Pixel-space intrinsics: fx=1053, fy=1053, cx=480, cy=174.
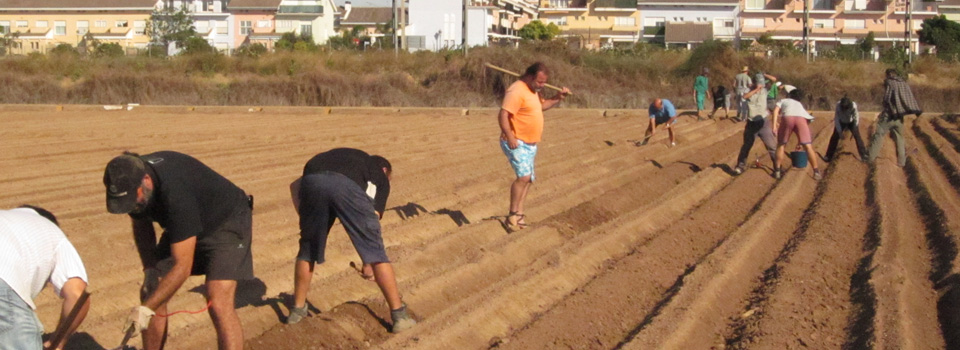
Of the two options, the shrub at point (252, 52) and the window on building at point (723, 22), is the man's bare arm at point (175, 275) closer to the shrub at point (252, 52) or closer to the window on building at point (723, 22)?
the shrub at point (252, 52)

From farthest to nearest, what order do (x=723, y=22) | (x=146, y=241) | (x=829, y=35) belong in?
(x=723, y=22), (x=829, y=35), (x=146, y=241)

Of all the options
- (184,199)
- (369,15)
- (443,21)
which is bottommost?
(184,199)

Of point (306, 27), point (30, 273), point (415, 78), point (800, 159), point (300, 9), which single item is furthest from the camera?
point (300, 9)

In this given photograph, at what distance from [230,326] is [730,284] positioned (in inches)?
163

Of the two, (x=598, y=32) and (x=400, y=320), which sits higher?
(x=598, y=32)

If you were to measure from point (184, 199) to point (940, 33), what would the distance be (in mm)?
55193

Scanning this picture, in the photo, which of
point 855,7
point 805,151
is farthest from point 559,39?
point 805,151

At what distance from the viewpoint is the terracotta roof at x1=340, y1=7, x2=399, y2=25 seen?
6919cm

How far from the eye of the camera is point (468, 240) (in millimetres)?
9039

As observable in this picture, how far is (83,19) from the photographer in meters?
63.1

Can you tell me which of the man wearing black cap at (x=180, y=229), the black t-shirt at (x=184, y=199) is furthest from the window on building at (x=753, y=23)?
the black t-shirt at (x=184, y=199)

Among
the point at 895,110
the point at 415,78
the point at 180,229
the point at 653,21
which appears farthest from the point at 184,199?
the point at 653,21

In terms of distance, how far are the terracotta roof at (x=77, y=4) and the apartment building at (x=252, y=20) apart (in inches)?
195

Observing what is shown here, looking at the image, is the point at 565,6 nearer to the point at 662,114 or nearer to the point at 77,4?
the point at 77,4
